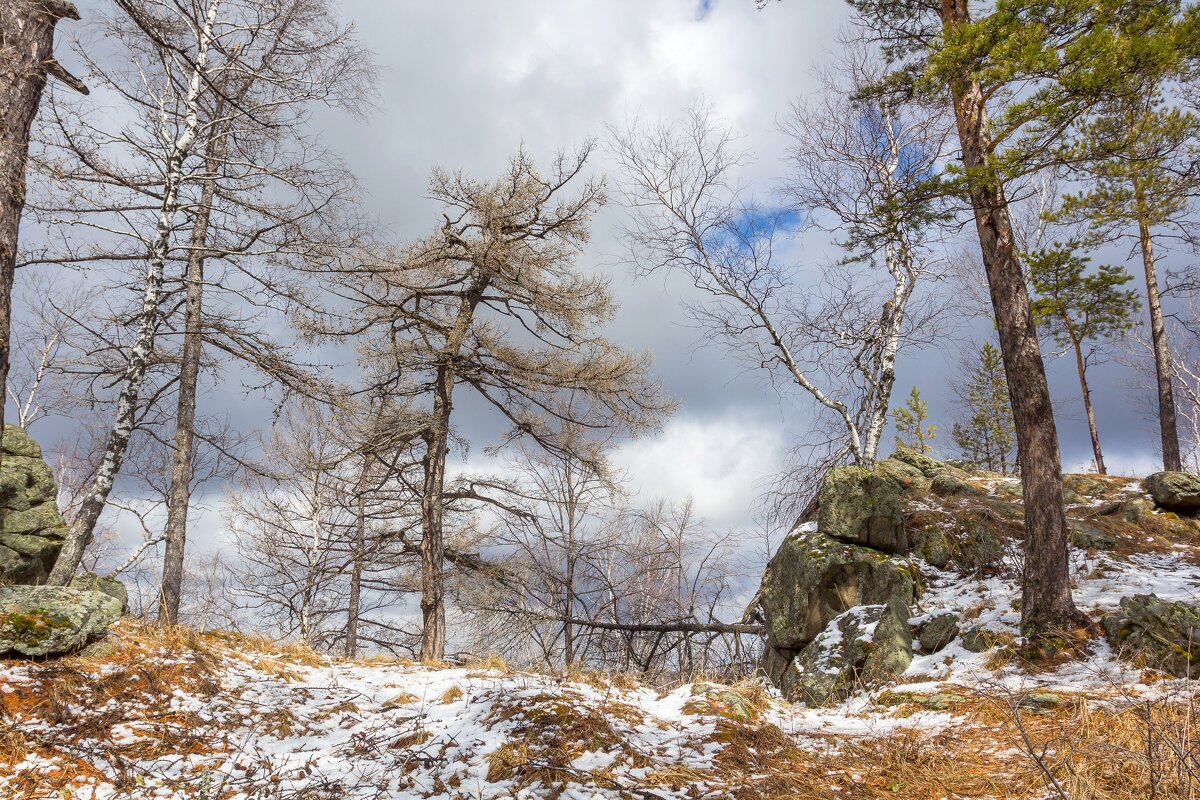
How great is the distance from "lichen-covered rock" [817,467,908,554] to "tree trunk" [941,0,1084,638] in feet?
6.28

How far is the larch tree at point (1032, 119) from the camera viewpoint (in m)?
5.45

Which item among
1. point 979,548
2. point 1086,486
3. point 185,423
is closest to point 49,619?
point 185,423

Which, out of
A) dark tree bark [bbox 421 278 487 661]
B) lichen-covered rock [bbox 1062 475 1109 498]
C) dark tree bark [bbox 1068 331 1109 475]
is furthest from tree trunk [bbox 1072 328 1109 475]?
dark tree bark [bbox 421 278 487 661]

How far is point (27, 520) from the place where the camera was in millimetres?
7461

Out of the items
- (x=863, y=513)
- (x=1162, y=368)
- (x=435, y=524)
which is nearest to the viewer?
(x=863, y=513)

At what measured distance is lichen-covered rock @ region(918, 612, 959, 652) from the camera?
6351 mm

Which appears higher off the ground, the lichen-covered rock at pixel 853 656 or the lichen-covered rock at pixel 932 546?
the lichen-covered rock at pixel 932 546

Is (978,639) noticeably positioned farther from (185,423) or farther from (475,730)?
(185,423)

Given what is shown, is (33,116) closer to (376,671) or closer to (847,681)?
(376,671)

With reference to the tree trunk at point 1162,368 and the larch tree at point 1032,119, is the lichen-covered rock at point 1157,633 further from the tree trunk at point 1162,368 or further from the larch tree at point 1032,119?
the tree trunk at point 1162,368

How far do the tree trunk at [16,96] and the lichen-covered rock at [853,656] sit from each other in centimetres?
751

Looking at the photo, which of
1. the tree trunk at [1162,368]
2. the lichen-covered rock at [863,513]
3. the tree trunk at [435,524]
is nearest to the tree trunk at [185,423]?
the tree trunk at [435,524]

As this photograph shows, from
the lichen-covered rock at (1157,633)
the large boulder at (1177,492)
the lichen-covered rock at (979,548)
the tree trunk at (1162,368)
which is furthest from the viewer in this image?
the tree trunk at (1162,368)

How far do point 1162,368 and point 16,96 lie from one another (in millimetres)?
20442
